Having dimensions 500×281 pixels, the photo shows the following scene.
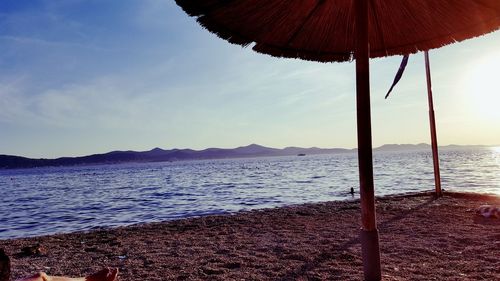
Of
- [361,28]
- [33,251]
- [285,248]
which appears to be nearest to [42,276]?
[361,28]

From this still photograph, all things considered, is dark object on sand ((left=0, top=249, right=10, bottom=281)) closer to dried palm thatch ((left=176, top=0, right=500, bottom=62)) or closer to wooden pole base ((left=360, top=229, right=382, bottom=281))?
dried palm thatch ((left=176, top=0, right=500, bottom=62))

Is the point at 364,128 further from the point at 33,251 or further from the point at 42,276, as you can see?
the point at 33,251

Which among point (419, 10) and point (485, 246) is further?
point (485, 246)

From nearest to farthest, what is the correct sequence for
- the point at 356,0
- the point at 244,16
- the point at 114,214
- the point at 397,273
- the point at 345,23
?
the point at 356,0 → the point at 244,16 → the point at 345,23 → the point at 397,273 → the point at 114,214

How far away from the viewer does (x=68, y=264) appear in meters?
6.61

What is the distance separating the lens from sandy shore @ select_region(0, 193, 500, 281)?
525 centimetres

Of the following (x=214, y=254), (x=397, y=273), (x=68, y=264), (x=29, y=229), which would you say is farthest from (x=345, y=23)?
(x=29, y=229)

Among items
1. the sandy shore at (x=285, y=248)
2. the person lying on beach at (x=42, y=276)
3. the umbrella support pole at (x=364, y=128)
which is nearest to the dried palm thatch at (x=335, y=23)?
the umbrella support pole at (x=364, y=128)

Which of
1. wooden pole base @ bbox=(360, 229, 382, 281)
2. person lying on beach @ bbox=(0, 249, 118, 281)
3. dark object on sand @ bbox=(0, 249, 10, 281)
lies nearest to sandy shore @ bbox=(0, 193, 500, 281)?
wooden pole base @ bbox=(360, 229, 382, 281)

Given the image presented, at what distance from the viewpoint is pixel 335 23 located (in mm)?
4426

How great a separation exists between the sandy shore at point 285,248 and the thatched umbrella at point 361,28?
1992 mm

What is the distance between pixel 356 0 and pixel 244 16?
1.14 meters

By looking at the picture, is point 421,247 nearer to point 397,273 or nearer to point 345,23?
point 397,273

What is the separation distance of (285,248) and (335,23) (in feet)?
13.4
